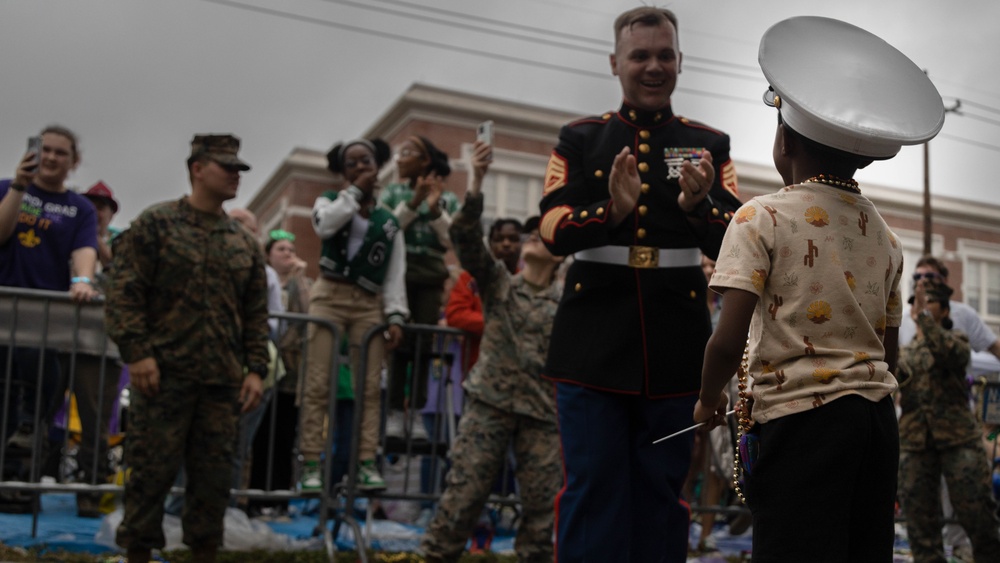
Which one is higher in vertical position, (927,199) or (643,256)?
(927,199)

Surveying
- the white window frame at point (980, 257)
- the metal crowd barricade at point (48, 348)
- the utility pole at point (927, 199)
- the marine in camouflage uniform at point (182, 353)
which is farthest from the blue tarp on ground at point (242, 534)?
the white window frame at point (980, 257)

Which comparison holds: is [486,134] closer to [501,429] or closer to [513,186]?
[501,429]

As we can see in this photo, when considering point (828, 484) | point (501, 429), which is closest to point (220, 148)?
point (501, 429)

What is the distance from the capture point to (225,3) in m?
19.0

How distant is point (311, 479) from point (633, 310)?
334 cm

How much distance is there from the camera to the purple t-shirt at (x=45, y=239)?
21.7ft

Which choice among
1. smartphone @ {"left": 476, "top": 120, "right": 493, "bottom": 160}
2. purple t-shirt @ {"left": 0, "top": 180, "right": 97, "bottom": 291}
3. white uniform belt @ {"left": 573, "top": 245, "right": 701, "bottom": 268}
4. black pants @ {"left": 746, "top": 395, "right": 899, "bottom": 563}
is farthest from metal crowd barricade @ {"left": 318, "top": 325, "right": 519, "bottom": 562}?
black pants @ {"left": 746, "top": 395, "right": 899, "bottom": 563}

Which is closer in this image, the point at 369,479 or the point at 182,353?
the point at 182,353

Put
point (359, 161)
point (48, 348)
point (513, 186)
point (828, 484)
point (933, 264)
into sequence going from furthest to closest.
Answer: point (513, 186) → point (933, 264) → point (359, 161) → point (48, 348) → point (828, 484)

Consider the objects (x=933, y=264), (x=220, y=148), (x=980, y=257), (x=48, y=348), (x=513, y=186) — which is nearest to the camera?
(x=220, y=148)

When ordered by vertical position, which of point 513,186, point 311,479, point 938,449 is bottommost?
point 311,479

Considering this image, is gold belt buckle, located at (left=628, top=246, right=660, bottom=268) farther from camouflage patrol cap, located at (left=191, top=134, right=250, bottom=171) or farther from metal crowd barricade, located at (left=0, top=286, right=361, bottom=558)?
metal crowd barricade, located at (left=0, top=286, right=361, bottom=558)

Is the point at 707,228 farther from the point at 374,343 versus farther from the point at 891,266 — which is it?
the point at 374,343

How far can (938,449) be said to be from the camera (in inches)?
281
